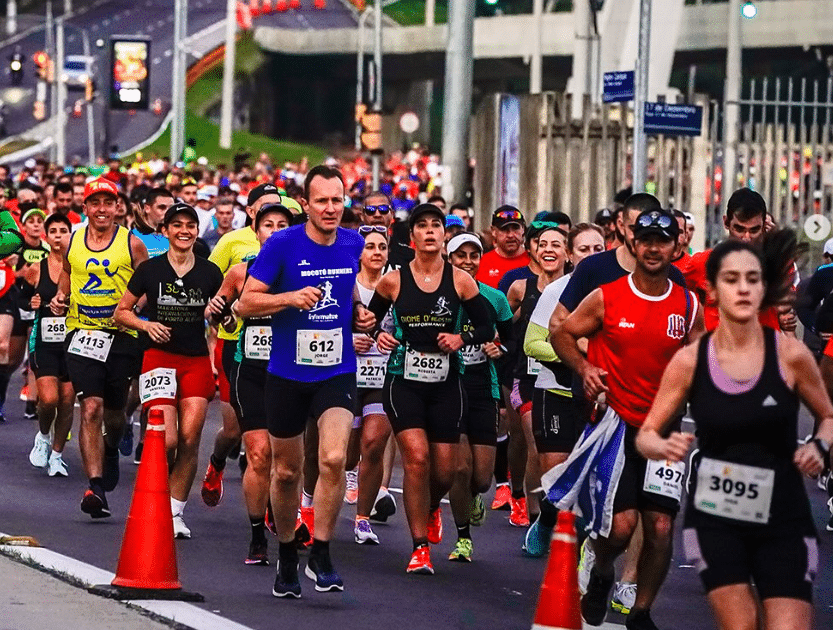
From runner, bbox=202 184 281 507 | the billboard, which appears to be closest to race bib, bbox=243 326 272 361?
runner, bbox=202 184 281 507

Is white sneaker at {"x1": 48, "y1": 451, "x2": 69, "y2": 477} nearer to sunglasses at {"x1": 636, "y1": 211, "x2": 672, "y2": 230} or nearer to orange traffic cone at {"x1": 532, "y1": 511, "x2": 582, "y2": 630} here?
sunglasses at {"x1": 636, "y1": 211, "x2": 672, "y2": 230}

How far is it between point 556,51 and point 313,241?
241ft

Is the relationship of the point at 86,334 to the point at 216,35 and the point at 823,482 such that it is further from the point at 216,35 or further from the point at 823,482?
the point at 216,35

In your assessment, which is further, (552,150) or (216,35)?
(216,35)

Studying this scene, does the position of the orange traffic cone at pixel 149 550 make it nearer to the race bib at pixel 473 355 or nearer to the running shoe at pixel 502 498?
the race bib at pixel 473 355

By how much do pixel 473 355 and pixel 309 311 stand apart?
2.06 m

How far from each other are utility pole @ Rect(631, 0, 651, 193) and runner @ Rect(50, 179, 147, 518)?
34.6 feet

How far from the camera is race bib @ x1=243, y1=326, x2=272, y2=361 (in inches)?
467

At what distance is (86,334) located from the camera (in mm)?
13688

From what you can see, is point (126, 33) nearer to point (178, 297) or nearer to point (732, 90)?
point (732, 90)

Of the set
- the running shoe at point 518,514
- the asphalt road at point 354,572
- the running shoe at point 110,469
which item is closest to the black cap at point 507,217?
the asphalt road at point 354,572

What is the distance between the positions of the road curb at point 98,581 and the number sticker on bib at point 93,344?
199cm

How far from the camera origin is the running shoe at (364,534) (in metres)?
12.5

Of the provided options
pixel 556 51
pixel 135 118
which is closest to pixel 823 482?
pixel 556 51
